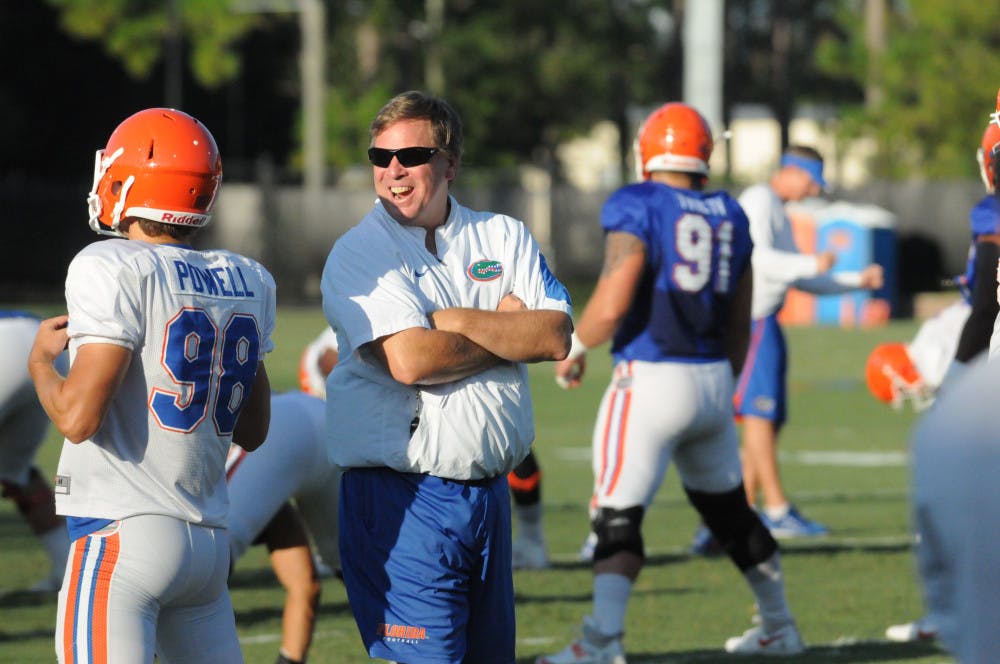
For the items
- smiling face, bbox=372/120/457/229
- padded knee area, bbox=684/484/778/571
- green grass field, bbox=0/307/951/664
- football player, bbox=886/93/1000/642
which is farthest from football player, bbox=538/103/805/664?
smiling face, bbox=372/120/457/229

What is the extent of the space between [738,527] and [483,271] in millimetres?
2415

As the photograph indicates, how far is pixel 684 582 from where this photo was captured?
8234mm

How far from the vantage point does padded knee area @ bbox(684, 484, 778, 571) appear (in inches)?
256

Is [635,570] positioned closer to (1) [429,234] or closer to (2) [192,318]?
(1) [429,234]

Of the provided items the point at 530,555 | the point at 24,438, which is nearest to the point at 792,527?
the point at 530,555

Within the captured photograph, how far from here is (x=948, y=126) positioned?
131 ft

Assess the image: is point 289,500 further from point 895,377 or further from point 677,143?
point 895,377

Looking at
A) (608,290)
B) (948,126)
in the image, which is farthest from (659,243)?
(948,126)

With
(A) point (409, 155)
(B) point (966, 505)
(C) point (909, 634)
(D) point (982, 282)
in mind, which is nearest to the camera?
(B) point (966, 505)

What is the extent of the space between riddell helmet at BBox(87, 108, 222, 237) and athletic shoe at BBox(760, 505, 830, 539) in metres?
5.94

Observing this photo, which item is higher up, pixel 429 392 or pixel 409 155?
pixel 409 155

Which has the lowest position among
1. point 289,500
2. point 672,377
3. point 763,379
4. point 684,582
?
point 684,582

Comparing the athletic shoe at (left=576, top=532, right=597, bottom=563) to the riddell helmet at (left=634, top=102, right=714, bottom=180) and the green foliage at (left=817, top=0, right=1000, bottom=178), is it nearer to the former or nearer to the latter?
the riddell helmet at (left=634, top=102, right=714, bottom=180)

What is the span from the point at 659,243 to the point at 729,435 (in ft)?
2.63
